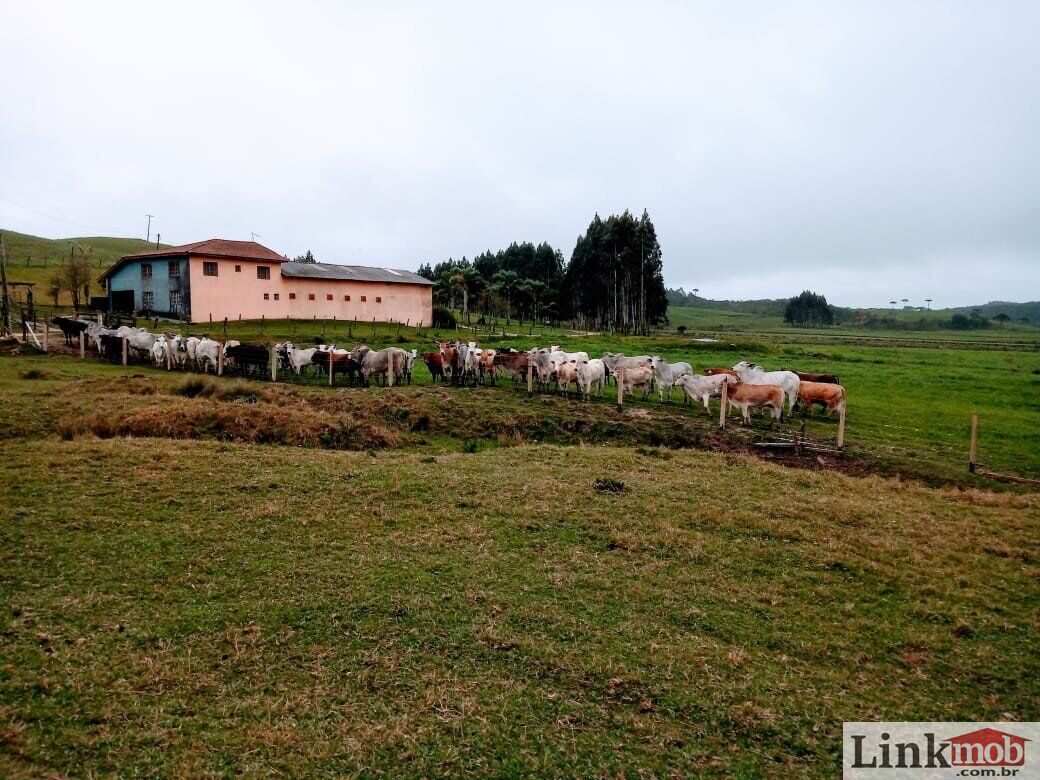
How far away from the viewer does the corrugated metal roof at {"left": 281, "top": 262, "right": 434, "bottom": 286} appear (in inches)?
1891

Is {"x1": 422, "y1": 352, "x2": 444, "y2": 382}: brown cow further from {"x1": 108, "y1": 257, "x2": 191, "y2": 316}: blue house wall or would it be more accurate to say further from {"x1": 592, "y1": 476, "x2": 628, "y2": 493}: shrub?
{"x1": 108, "y1": 257, "x2": 191, "y2": 316}: blue house wall

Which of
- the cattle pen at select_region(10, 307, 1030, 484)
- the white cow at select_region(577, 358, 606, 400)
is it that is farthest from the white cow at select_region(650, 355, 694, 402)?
the white cow at select_region(577, 358, 606, 400)

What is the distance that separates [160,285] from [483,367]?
31.9 m

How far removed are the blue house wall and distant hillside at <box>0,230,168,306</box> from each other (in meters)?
18.7

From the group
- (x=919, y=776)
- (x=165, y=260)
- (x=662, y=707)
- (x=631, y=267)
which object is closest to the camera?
(x=919, y=776)

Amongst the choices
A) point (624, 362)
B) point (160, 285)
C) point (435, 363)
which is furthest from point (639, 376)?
point (160, 285)

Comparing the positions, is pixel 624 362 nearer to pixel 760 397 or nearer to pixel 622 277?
pixel 760 397

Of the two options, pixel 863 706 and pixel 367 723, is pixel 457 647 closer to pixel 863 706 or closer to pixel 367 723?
pixel 367 723

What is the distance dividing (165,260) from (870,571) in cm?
4876

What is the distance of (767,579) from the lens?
747 cm

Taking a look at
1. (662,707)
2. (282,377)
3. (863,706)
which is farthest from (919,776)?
(282,377)

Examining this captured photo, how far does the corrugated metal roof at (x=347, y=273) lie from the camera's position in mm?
48031

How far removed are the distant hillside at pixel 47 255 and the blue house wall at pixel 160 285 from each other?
18.7 m

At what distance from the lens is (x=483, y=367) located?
82.8ft
